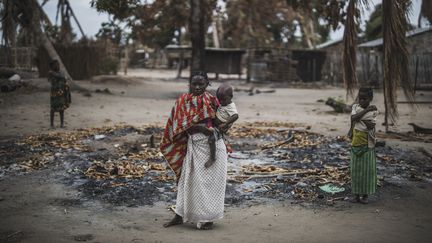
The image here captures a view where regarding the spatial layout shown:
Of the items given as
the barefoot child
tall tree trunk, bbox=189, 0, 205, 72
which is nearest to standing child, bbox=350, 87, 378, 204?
the barefoot child

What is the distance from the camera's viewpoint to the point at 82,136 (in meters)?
9.14

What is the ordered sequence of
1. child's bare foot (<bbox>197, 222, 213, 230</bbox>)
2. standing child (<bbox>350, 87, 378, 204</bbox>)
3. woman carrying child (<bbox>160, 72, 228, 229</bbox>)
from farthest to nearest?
standing child (<bbox>350, 87, 378, 204</bbox>)
child's bare foot (<bbox>197, 222, 213, 230</bbox>)
woman carrying child (<bbox>160, 72, 228, 229</bbox>)

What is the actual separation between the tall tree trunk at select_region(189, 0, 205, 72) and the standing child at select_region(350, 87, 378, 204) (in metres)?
11.8

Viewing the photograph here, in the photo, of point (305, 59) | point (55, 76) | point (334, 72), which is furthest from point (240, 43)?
point (55, 76)

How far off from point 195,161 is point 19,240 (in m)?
1.63

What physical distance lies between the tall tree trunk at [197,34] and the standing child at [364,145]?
38.7 ft

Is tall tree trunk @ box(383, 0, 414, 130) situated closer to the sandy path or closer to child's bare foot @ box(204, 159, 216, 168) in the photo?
the sandy path

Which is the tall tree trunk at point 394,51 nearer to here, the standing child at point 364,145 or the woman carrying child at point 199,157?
the standing child at point 364,145

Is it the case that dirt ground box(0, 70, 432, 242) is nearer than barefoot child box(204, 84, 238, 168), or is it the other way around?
dirt ground box(0, 70, 432, 242)

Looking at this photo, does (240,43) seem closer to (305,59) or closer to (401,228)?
(305,59)

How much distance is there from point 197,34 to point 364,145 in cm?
1242

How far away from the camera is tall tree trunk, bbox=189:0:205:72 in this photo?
1631cm

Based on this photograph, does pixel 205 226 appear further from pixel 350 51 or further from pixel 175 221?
Answer: pixel 350 51

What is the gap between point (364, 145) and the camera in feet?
16.9
